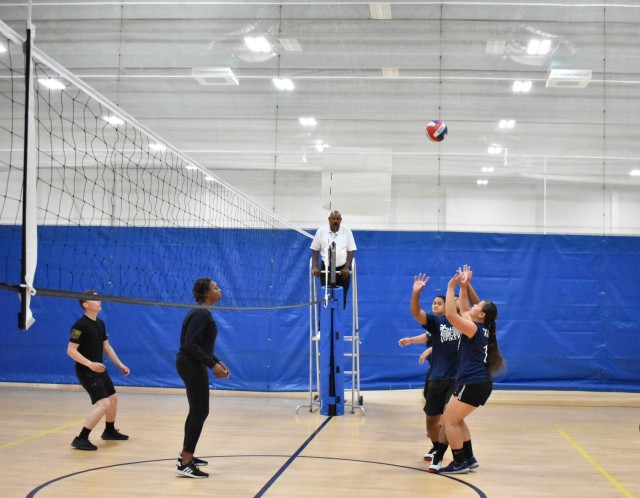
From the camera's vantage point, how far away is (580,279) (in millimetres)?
11820

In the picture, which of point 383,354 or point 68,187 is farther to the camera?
point 68,187

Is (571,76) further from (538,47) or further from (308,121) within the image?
(308,121)

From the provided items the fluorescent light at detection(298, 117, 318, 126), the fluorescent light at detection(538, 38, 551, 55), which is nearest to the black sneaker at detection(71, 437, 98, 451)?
the fluorescent light at detection(298, 117, 318, 126)

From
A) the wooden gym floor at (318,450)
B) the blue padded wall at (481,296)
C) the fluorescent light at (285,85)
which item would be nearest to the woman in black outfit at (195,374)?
the wooden gym floor at (318,450)

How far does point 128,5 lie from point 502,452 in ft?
34.2

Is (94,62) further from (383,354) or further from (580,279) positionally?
(580,279)

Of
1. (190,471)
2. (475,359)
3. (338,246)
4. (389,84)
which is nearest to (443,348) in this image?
(475,359)

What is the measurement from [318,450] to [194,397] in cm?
184

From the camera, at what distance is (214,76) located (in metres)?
13.2

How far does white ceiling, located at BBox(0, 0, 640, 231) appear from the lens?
41.9 ft

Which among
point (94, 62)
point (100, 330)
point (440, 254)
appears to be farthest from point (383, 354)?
point (94, 62)

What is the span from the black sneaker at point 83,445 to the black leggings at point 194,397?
167 cm

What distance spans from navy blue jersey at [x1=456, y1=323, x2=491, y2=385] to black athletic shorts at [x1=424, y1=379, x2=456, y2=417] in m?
0.75

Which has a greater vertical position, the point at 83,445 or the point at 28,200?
the point at 28,200
